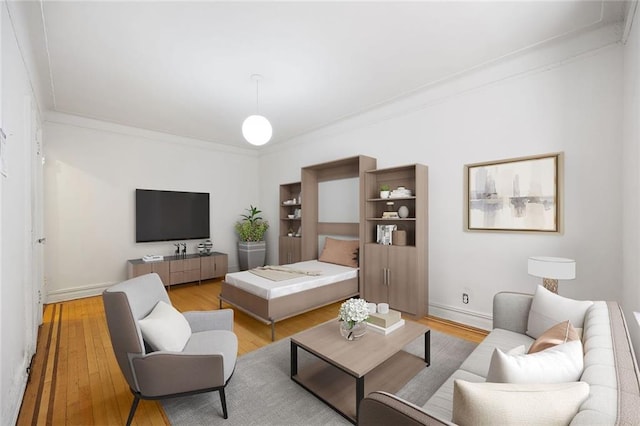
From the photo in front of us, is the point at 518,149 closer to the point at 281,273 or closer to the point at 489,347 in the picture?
the point at 489,347

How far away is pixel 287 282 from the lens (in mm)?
3385

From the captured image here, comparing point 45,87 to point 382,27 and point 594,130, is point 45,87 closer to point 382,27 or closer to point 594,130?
point 382,27

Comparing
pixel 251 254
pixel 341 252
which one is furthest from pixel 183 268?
pixel 341 252

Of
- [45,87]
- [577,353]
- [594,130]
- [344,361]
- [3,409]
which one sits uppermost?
[45,87]

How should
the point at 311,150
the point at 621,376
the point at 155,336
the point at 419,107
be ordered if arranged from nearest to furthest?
the point at 621,376, the point at 155,336, the point at 419,107, the point at 311,150

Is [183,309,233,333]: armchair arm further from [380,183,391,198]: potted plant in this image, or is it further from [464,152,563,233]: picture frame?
[464,152,563,233]: picture frame

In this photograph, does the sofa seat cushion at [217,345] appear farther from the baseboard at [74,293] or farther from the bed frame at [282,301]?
the baseboard at [74,293]

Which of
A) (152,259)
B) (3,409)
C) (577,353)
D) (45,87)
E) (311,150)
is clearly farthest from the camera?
(311,150)

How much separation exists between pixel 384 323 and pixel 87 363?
2.67m

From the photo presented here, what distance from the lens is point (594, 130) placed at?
102 inches

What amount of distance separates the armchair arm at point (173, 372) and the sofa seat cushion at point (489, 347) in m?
1.53

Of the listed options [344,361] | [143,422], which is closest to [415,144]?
[344,361]

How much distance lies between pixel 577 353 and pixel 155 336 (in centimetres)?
216

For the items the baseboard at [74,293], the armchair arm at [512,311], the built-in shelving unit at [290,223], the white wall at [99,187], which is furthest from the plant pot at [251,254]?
the armchair arm at [512,311]
